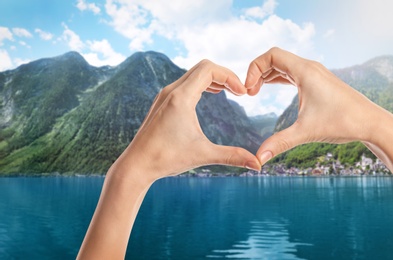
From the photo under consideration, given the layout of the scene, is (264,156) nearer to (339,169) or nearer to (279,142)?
(279,142)

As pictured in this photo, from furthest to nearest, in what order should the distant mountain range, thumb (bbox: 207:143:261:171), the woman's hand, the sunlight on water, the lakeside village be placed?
the distant mountain range
the lakeside village
the sunlight on water
the woman's hand
thumb (bbox: 207:143:261:171)

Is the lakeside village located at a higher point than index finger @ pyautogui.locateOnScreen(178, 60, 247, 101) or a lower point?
higher

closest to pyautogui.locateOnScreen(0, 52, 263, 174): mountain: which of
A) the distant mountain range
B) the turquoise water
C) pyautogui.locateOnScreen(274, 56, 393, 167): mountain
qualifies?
the distant mountain range

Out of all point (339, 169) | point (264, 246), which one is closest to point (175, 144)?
point (264, 246)

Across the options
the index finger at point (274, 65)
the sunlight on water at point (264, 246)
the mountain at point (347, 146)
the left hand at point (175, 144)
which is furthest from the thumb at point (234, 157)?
the mountain at point (347, 146)

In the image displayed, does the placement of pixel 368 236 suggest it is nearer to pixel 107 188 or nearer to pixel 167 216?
pixel 167 216

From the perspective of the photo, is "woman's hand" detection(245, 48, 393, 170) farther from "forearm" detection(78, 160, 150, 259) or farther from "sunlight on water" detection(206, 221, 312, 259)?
"sunlight on water" detection(206, 221, 312, 259)
